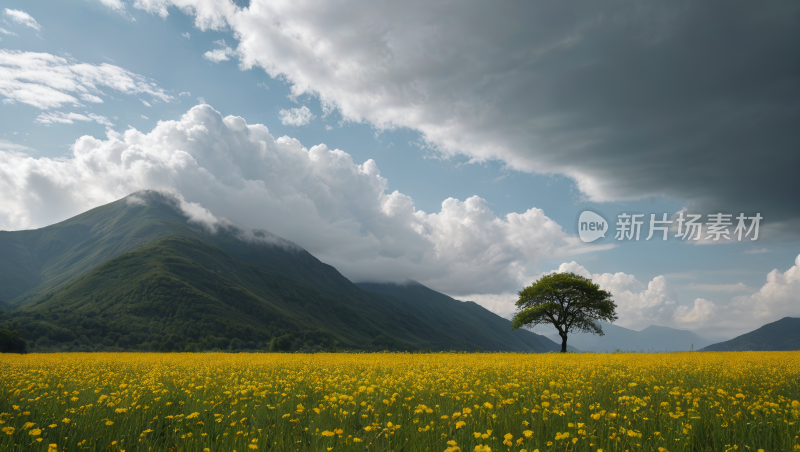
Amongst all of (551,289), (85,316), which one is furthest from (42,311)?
(551,289)

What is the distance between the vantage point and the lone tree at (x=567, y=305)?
5003cm

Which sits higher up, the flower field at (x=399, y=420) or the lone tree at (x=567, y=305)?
the lone tree at (x=567, y=305)

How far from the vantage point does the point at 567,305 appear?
51.3 meters

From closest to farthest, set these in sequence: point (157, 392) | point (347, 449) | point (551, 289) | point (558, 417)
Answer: point (347, 449), point (558, 417), point (157, 392), point (551, 289)

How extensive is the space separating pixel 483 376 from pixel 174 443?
10.3 metres

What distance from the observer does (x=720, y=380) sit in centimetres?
1333

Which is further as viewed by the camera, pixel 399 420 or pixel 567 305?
pixel 567 305

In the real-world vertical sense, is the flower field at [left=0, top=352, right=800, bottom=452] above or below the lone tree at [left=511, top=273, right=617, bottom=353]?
below

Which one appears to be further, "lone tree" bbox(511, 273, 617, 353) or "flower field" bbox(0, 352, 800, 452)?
"lone tree" bbox(511, 273, 617, 353)

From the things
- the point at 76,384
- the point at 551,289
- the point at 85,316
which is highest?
the point at 551,289

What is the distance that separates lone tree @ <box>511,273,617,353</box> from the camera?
50.0 meters

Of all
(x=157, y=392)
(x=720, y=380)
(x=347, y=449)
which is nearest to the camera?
(x=347, y=449)

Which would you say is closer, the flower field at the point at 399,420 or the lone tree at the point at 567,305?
the flower field at the point at 399,420

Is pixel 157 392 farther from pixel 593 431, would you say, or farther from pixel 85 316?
pixel 85 316
